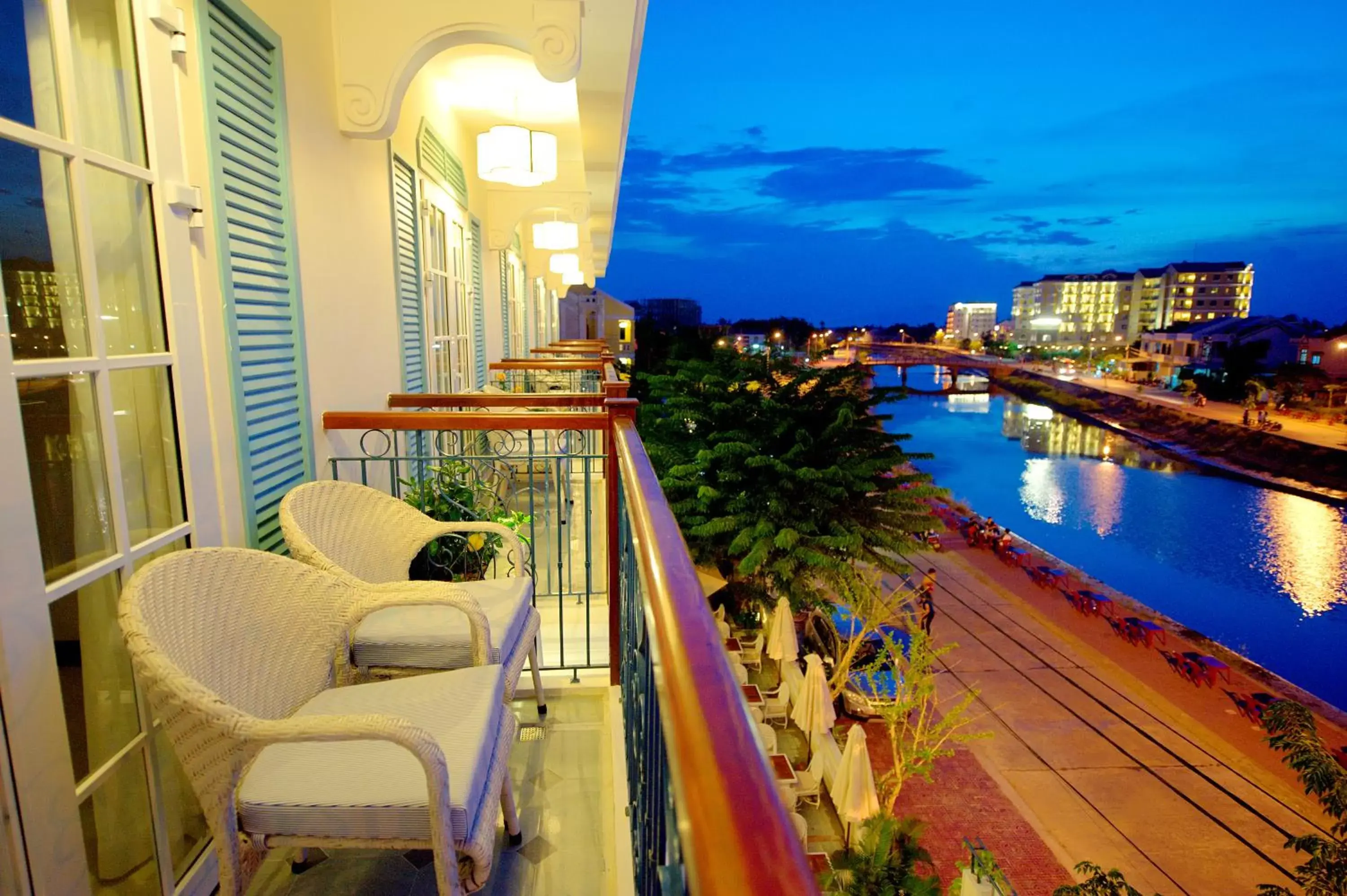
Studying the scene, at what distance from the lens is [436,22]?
305cm

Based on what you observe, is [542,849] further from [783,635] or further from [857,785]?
[783,635]

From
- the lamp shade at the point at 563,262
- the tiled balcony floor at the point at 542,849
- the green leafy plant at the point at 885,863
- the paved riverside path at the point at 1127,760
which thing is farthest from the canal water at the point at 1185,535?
the tiled balcony floor at the point at 542,849

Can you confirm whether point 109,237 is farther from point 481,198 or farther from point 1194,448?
point 1194,448

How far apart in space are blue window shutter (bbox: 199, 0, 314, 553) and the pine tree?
4.60 metres

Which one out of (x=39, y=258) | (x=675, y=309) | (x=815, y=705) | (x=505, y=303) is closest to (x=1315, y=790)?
(x=815, y=705)

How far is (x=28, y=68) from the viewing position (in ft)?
4.34

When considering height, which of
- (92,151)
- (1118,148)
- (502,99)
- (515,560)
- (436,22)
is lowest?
(515,560)

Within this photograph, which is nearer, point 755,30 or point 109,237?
point 109,237

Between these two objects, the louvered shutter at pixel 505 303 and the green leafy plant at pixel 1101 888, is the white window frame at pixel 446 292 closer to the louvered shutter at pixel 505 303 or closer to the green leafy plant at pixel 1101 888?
the louvered shutter at pixel 505 303

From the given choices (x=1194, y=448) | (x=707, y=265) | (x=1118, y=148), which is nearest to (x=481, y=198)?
(x=1194, y=448)

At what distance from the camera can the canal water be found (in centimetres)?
2131

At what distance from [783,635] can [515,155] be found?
5.36 m

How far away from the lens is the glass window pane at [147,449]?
1607 mm

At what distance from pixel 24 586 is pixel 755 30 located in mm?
102806
